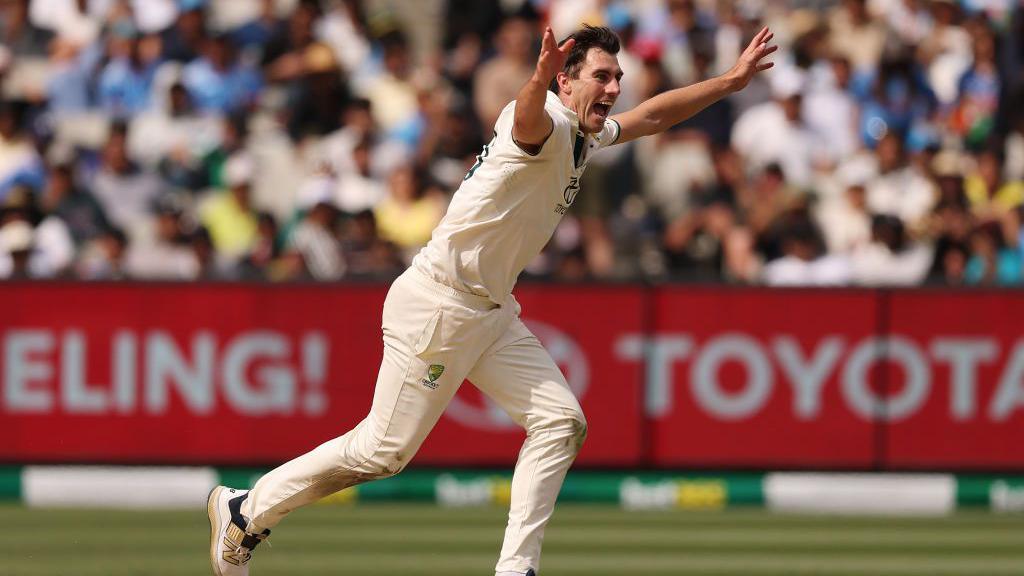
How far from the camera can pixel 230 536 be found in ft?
24.2

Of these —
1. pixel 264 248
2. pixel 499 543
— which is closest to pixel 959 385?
pixel 499 543

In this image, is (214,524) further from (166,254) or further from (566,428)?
(166,254)

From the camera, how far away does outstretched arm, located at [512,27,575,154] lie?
6.27m

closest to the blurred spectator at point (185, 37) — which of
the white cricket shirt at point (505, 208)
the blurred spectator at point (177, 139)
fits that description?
the blurred spectator at point (177, 139)

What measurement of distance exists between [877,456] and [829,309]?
1.01 m

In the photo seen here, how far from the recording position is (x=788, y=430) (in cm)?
1184

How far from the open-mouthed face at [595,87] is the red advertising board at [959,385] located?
556 cm

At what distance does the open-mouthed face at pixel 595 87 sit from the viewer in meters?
6.84

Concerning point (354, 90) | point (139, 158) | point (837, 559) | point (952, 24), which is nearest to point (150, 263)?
point (139, 158)

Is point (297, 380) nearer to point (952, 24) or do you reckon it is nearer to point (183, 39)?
point (183, 39)

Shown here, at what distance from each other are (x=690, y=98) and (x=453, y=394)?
1.57 m

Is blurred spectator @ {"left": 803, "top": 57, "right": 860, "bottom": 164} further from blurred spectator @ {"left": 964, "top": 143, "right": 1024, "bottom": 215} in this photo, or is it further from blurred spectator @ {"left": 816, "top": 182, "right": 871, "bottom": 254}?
blurred spectator @ {"left": 964, "top": 143, "right": 1024, "bottom": 215}

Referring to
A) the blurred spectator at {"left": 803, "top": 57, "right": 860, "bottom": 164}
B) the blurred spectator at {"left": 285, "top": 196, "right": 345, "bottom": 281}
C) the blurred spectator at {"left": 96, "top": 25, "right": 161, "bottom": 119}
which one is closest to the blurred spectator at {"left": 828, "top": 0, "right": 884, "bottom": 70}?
the blurred spectator at {"left": 803, "top": 57, "right": 860, "bottom": 164}

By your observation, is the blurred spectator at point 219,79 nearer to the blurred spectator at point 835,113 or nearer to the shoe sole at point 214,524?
Answer: the blurred spectator at point 835,113
